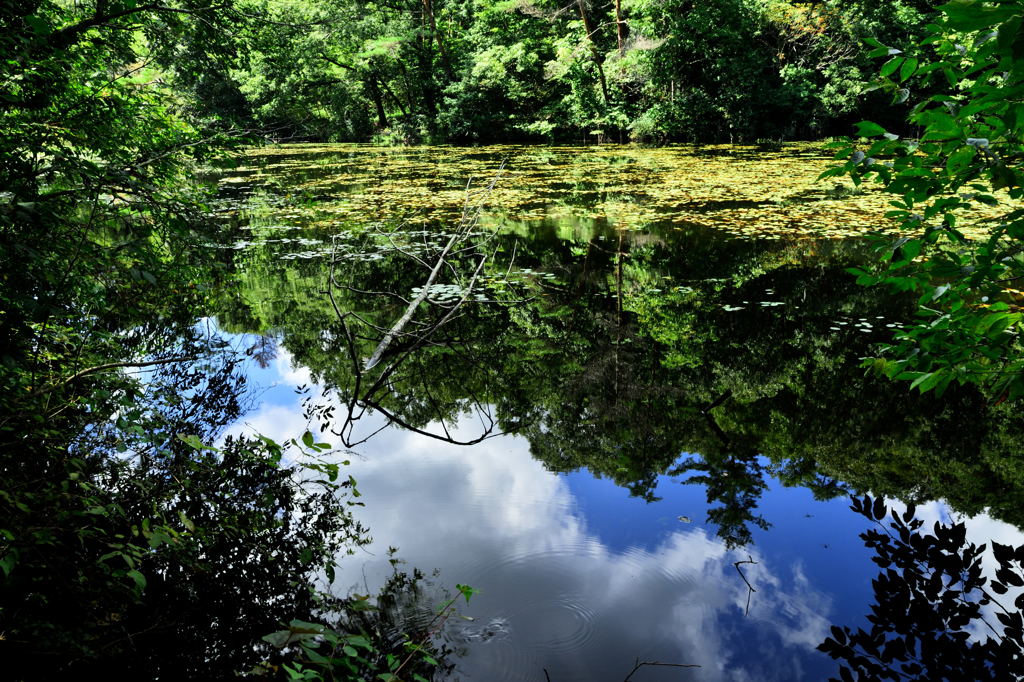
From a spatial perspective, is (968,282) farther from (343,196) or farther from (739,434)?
(343,196)

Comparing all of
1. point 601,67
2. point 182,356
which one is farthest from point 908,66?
point 601,67

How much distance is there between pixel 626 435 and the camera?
4.06 m

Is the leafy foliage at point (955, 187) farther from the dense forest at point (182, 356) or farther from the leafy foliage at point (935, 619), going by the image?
the leafy foliage at point (935, 619)

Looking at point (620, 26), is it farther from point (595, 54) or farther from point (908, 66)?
point (908, 66)

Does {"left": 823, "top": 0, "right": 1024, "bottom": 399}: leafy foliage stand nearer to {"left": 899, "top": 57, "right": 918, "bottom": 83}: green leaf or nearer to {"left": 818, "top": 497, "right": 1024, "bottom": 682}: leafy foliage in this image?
{"left": 899, "top": 57, "right": 918, "bottom": 83}: green leaf

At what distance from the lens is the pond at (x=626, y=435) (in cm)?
265

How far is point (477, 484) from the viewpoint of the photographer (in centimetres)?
372

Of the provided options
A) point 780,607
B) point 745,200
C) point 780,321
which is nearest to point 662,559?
point 780,607

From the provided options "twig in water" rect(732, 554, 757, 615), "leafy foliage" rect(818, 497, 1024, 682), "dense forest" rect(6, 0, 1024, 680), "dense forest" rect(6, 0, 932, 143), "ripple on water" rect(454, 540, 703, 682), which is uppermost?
"dense forest" rect(6, 0, 932, 143)

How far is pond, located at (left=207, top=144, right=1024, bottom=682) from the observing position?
265cm

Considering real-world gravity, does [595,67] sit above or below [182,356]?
above

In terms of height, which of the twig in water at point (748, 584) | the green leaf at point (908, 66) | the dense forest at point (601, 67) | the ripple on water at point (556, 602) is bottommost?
the twig in water at point (748, 584)

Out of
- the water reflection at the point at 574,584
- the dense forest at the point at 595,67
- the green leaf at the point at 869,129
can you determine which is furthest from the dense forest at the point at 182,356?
the dense forest at the point at 595,67

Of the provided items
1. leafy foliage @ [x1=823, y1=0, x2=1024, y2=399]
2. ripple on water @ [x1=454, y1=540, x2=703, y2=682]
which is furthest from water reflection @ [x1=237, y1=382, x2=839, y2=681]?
leafy foliage @ [x1=823, y1=0, x2=1024, y2=399]
